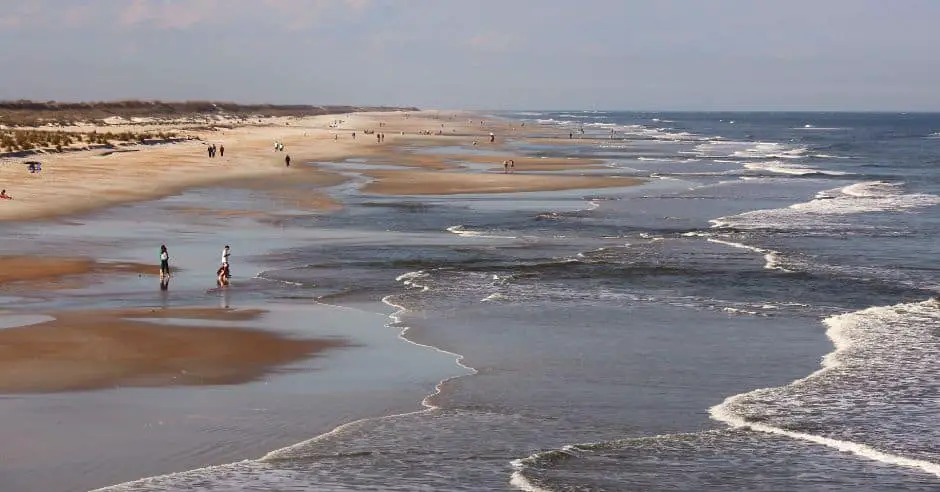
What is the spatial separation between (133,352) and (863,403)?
1183 centimetres

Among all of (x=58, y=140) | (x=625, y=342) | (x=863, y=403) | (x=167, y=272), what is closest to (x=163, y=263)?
(x=167, y=272)

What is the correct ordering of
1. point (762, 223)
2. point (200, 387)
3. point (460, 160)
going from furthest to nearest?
point (460, 160)
point (762, 223)
point (200, 387)

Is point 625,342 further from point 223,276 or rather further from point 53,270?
point 53,270

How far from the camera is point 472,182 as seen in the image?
211ft

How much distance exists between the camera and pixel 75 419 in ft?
50.6

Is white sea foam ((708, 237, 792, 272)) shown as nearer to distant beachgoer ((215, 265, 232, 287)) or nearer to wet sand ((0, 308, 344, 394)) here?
distant beachgoer ((215, 265, 232, 287))

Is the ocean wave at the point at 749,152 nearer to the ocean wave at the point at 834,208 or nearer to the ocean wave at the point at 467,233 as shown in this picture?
the ocean wave at the point at 834,208

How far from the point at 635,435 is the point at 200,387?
657 cm

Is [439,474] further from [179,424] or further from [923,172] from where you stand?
[923,172]

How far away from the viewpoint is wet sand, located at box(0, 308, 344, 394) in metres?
17.8

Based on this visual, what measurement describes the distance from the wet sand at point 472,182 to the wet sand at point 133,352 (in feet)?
113

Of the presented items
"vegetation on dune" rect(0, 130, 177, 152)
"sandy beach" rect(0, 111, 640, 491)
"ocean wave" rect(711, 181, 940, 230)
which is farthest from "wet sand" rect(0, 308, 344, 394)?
"vegetation on dune" rect(0, 130, 177, 152)

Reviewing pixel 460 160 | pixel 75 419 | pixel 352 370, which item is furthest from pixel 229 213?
pixel 460 160

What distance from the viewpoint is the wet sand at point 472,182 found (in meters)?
58.8
